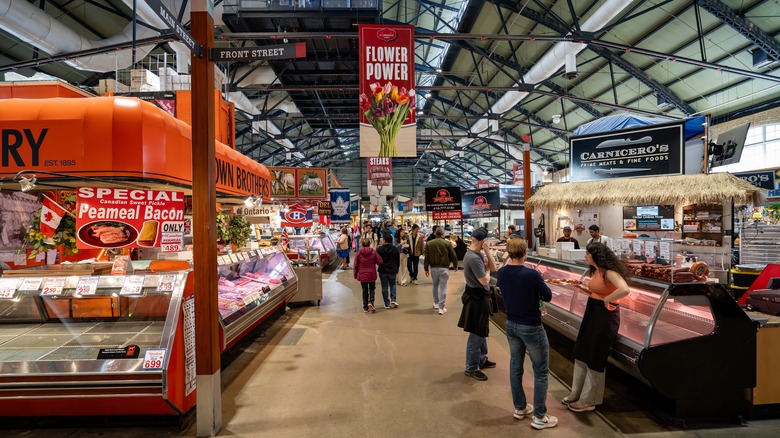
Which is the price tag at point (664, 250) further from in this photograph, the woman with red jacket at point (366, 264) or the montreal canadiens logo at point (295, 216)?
the montreal canadiens logo at point (295, 216)

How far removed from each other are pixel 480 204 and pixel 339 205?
227 inches

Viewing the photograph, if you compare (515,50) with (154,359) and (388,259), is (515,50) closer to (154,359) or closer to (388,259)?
(388,259)

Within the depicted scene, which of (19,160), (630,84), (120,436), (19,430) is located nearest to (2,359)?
(19,430)

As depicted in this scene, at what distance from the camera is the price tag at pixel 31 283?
349 cm

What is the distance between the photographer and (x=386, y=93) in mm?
6082

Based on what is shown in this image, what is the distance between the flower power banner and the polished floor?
3011 millimetres

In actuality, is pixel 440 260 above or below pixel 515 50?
below

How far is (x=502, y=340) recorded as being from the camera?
5730 millimetres

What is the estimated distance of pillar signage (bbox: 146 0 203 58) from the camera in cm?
235

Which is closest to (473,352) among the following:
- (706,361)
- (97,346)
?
(706,361)

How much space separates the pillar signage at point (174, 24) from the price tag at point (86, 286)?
7.73 feet

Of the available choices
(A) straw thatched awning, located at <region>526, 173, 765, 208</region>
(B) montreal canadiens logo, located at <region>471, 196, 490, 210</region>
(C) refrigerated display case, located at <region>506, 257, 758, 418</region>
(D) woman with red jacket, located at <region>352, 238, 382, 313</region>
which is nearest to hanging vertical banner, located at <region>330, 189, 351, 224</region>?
(B) montreal canadiens logo, located at <region>471, 196, 490, 210</region>

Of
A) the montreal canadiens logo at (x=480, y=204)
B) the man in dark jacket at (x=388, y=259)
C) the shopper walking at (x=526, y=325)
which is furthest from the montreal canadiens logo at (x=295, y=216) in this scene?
the shopper walking at (x=526, y=325)

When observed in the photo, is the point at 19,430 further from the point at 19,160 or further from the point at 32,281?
the point at 19,160
